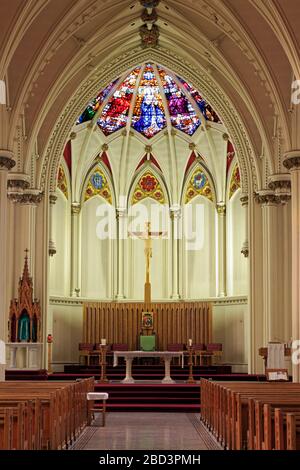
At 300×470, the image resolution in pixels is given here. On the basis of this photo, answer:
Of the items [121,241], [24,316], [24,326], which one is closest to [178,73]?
[121,241]

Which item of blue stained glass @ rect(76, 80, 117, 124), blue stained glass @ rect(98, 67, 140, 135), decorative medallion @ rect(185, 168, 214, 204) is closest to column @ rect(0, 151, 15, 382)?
Result: blue stained glass @ rect(76, 80, 117, 124)

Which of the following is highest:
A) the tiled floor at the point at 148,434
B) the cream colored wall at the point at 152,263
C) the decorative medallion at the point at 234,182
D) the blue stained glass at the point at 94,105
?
the blue stained glass at the point at 94,105

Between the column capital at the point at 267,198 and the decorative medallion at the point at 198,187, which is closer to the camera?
the column capital at the point at 267,198

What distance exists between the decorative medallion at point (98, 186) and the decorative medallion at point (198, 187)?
3453 mm

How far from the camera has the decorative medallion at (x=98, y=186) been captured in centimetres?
3619

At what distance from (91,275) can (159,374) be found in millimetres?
8044

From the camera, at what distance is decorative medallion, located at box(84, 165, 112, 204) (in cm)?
3619

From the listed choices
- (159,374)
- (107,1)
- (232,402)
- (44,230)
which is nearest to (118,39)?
(107,1)

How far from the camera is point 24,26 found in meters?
→ 20.4

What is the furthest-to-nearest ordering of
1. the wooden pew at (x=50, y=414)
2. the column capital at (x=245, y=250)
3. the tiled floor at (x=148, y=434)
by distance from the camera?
the column capital at (x=245, y=250) → the tiled floor at (x=148, y=434) → the wooden pew at (x=50, y=414)

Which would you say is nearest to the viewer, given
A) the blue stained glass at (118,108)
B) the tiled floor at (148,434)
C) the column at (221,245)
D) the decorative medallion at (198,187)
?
the tiled floor at (148,434)

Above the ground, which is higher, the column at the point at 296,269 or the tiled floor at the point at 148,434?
the column at the point at 296,269

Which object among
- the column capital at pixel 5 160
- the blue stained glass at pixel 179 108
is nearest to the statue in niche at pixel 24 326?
the column capital at pixel 5 160

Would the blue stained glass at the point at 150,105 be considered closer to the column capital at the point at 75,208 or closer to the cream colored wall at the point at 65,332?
the column capital at the point at 75,208
